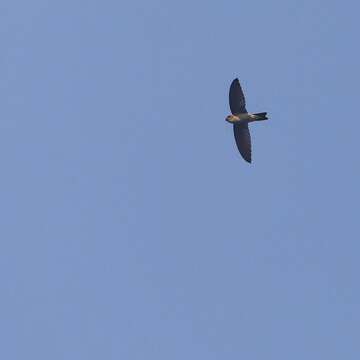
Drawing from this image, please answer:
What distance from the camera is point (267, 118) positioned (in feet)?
248

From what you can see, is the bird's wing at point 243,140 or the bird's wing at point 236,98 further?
the bird's wing at point 243,140

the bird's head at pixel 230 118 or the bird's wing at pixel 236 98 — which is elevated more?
the bird's wing at pixel 236 98

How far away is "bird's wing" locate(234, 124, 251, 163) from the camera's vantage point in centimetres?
7762

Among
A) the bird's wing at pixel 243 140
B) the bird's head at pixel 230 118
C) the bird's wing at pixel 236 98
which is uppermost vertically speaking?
the bird's wing at pixel 236 98

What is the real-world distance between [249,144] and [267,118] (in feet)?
10.7

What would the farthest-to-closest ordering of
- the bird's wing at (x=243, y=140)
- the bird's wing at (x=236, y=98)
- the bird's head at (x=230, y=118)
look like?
1. the bird's wing at (x=243, y=140)
2. the bird's head at (x=230, y=118)
3. the bird's wing at (x=236, y=98)

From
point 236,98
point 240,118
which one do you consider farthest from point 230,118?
point 236,98

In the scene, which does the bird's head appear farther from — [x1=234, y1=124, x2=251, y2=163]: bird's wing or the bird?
[x1=234, y1=124, x2=251, y2=163]: bird's wing

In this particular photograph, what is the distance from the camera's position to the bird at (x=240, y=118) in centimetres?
7588

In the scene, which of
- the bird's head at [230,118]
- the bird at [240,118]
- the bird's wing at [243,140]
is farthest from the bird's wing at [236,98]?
the bird's wing at [243,140]

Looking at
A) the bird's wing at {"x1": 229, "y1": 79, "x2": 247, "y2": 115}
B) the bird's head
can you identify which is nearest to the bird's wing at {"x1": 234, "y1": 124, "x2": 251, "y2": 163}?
the bird's head

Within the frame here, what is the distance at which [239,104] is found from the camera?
251 feet

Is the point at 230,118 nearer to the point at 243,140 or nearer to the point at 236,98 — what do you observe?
the point at 236,98

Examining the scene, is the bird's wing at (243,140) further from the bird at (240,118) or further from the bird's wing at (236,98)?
the bird's wing at (236,98)
